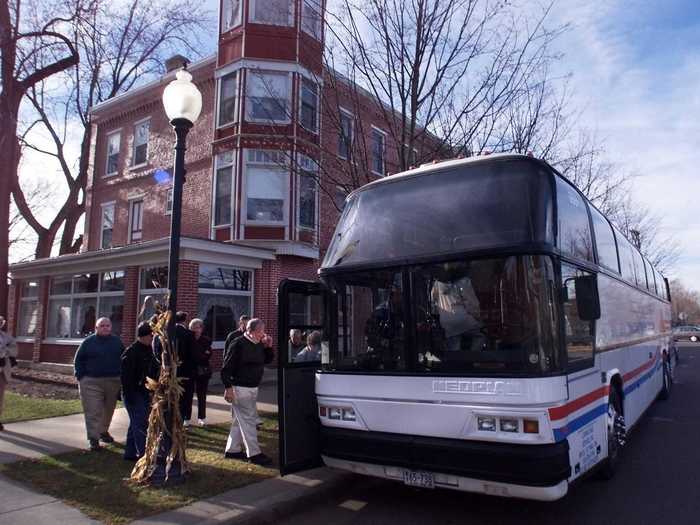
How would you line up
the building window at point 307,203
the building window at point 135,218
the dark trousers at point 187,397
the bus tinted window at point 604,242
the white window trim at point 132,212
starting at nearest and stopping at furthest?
the bus tinted window at point 604,242 → the dark trousers at point 187,397 → the building window at point 307,203 → the white window trim at point 132,212 → the building window at point 135,218

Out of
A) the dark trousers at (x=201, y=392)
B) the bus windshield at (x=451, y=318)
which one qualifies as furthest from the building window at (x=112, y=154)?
the bus windshield at (x=451, y=318)

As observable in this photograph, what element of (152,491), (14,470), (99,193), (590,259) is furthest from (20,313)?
(590,259)

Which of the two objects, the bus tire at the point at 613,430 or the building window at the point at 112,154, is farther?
the building window at the point at 112,154

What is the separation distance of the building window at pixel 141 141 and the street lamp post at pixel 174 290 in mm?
16207

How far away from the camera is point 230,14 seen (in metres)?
18.1

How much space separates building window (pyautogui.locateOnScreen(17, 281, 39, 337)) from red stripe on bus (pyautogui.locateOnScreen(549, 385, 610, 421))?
1959 cm

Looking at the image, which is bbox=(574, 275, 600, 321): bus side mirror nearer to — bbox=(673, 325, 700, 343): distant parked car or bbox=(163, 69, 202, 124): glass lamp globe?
bbox=(163, 69, 202, 124): glass lamp globe

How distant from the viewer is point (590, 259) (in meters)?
5.81

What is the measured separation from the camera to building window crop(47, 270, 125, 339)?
16062mm

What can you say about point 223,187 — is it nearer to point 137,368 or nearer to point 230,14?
point 230,14

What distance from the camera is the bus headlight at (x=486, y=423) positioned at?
4.27m

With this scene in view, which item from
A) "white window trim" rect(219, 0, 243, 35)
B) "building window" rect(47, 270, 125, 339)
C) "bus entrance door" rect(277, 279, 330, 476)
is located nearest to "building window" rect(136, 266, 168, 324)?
Result: "building window" rect(47, 270, 125, 339)

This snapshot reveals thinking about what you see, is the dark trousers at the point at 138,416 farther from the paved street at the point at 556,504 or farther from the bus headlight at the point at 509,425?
the bus headlight at the point at 509,425

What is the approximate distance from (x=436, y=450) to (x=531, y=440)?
0.81 metres
